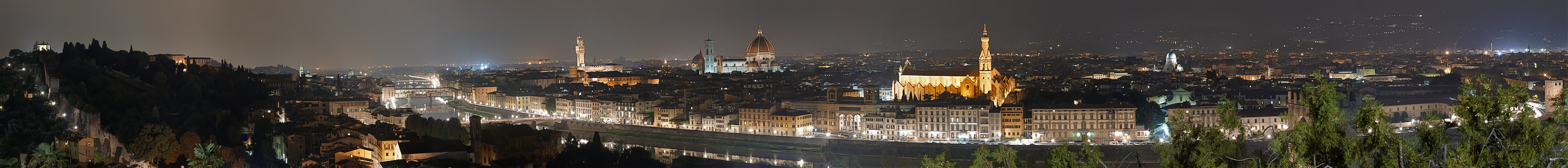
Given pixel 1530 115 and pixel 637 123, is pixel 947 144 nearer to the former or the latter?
pixel 637 123

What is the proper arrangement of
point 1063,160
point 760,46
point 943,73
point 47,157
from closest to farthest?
point 1063,160 → point 47,157 → point 943,73 → point 760,46

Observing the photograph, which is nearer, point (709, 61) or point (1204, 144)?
point (1204, 144)

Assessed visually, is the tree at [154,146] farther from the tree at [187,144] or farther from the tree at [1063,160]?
the tree at [1063,160]

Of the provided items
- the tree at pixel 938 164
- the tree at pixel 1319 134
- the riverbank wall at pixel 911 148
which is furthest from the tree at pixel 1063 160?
the riverbank wall at pixel 911 148

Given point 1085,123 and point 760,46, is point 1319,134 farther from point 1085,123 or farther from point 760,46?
point 760,46

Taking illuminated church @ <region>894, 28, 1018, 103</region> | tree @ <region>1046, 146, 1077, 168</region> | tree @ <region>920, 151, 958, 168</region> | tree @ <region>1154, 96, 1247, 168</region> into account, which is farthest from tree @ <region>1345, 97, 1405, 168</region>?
illuminated church @ <region>894, 28, 1018, 103</region>

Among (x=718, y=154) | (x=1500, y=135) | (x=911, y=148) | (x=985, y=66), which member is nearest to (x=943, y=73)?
(x=985, y=66)

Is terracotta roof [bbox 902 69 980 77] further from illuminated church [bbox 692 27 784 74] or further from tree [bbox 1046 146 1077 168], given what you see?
tree [bbox 1046 146 1077 168]
